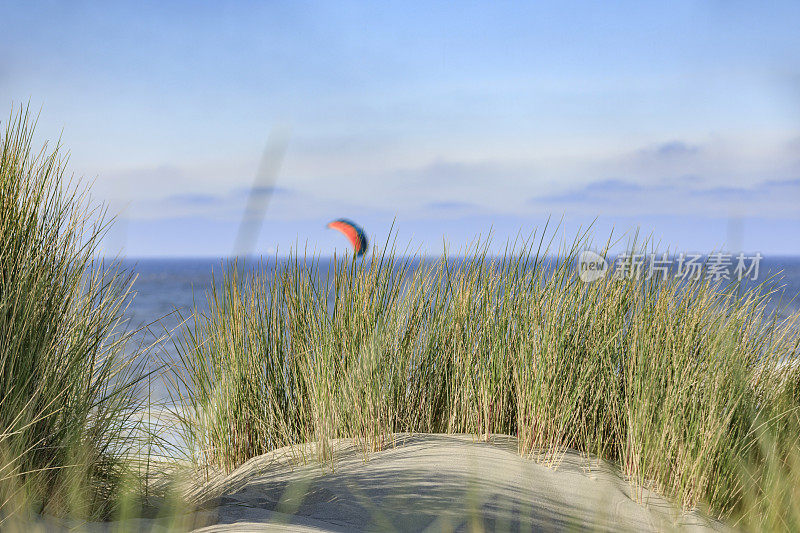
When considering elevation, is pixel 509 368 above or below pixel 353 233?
below

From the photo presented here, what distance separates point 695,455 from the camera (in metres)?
2.91

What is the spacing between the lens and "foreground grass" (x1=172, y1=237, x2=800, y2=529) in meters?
2.97

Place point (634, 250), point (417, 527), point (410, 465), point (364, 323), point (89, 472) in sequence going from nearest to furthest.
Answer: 1. point (417, 527)
2. point (89, 472)
3. point (410, 465)
4. point (364, 323)
5. point (634, 250)

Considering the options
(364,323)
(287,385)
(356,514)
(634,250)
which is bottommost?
(356,514)

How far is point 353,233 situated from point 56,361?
4.84 ft

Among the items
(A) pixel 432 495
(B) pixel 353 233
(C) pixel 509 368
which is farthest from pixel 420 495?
(B) pixel 353 233

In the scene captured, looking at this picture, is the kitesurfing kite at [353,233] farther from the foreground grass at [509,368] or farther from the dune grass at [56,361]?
the dune grass at [56,361]

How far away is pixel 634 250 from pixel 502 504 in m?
1.72

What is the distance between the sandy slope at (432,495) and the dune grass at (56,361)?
51 centimetres

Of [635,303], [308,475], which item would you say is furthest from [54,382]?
[635,303]

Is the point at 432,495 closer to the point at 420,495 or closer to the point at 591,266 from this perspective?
the point at 420,495

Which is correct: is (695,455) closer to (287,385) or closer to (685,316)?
(685,316)

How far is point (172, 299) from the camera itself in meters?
24.7

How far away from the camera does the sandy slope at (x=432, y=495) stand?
8.01 ft
